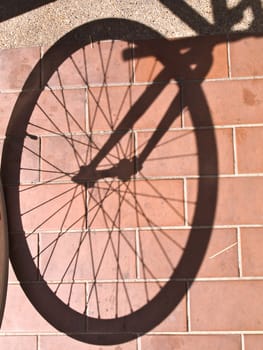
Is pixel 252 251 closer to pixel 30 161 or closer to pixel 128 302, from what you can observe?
pixel 128 302

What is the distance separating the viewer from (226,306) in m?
1.28

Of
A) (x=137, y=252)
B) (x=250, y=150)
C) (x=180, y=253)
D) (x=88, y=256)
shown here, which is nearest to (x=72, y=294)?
(x=88, y=256)

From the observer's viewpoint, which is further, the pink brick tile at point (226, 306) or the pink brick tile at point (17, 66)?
the pink brick tile at point (17, 66)

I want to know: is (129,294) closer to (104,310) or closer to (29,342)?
(104,310)

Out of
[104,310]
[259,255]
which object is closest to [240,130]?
[259,255]

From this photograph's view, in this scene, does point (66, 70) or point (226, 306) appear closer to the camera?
point (226, 306)

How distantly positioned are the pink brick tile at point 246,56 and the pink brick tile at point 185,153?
0.61ft

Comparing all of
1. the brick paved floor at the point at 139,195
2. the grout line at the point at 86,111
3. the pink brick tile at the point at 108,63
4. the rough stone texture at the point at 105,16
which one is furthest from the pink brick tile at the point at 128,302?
the rough stone texture at the point at 105,16

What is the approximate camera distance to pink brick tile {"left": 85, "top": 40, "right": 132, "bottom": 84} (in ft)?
4.51

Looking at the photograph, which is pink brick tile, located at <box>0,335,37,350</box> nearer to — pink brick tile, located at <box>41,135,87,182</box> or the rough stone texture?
pink brick tile, located at <box>41,135,87,182</box>

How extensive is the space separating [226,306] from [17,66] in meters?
0.94

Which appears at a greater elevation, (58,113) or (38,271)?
(58,113)

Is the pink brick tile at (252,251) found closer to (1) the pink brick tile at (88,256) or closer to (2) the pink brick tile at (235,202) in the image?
(2) the pink brick tile at (235,202)

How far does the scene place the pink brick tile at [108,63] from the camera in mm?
1376
